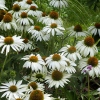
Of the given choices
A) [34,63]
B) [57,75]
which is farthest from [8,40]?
[57,75]

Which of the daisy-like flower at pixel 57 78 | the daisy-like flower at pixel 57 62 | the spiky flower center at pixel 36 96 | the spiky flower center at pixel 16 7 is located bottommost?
the daisy-like flower at pixel 57 78

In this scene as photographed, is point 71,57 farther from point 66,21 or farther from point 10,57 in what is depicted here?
point 66,21

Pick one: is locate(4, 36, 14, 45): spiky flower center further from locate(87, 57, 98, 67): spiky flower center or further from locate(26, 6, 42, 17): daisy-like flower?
locate(26, 6, 42, 17): daisy-like flower

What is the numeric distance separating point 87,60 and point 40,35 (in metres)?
0.52

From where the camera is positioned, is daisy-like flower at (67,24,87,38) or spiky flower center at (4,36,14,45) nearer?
spiky flower center at (4,36,14,45)

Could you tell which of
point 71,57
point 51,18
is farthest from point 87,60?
point 51,18

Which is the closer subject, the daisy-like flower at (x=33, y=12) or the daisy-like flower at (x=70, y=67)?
the daisy-like flower at (x=70, y=67)

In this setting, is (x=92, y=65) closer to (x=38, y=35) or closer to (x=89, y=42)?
(x=89, y=42)

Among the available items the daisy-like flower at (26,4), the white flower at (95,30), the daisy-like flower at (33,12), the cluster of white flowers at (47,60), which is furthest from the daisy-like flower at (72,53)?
the daisy-like flower at (26,4)

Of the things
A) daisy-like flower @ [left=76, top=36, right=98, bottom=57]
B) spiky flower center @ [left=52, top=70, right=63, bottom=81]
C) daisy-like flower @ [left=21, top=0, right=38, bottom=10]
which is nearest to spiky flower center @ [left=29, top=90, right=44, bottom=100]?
spiky flower center @ [left=52, top=70, right=63, bottom=81]

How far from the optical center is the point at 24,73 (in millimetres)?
2332

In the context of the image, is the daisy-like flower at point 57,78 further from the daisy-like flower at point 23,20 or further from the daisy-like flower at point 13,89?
the daisy-like flower at point 23,20

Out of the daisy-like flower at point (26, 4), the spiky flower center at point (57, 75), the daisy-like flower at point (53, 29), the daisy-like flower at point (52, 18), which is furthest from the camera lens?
the daisy-like flower at point (26, 4)

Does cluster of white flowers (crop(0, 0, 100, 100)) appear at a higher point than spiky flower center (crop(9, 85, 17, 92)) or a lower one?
higher
